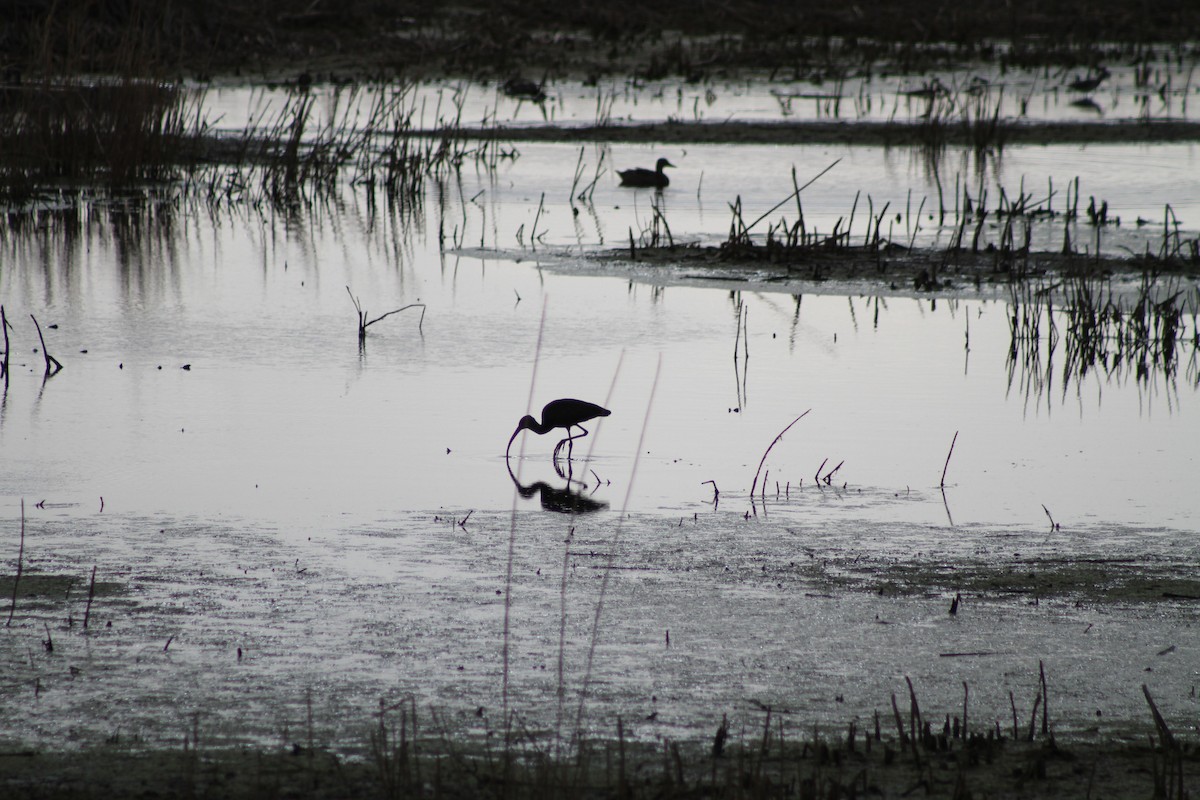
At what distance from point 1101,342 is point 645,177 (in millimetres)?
7027

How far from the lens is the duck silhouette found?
14.8 metres

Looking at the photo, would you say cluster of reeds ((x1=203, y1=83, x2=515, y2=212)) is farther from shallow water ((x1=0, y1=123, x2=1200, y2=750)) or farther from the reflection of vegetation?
the reflection of vegetation

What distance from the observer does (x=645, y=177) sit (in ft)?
48.8

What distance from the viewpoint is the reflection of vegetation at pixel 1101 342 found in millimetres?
7898

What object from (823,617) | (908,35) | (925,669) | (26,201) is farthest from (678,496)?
(908,35)

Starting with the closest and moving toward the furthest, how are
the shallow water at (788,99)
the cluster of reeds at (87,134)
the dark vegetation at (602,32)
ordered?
1. the cluster of reeds at (87,134)
2. the shallow water at (788,99)
3. the dark vegetation at (602,32)

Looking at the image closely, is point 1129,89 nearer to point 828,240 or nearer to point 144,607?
point 828,240

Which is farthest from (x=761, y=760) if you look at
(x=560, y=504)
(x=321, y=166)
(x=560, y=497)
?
(x=321, y=166)

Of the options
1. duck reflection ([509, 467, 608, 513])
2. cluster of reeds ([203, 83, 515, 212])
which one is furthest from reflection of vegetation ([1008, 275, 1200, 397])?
cluster of reeds ([203, 83, 515, 212])

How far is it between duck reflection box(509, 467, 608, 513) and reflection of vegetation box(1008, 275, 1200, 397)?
2721mm

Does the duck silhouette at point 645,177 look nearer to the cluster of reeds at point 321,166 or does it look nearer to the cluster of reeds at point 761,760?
the cluster of reeds at point 321,166

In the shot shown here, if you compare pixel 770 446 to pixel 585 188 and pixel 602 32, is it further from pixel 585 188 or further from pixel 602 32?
pixel 602 32

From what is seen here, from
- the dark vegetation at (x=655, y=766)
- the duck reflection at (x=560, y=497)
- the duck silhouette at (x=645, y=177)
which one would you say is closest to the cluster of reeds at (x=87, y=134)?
the duck silhouette at (x=645, y=177)

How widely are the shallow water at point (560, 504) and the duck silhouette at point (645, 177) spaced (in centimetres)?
411
